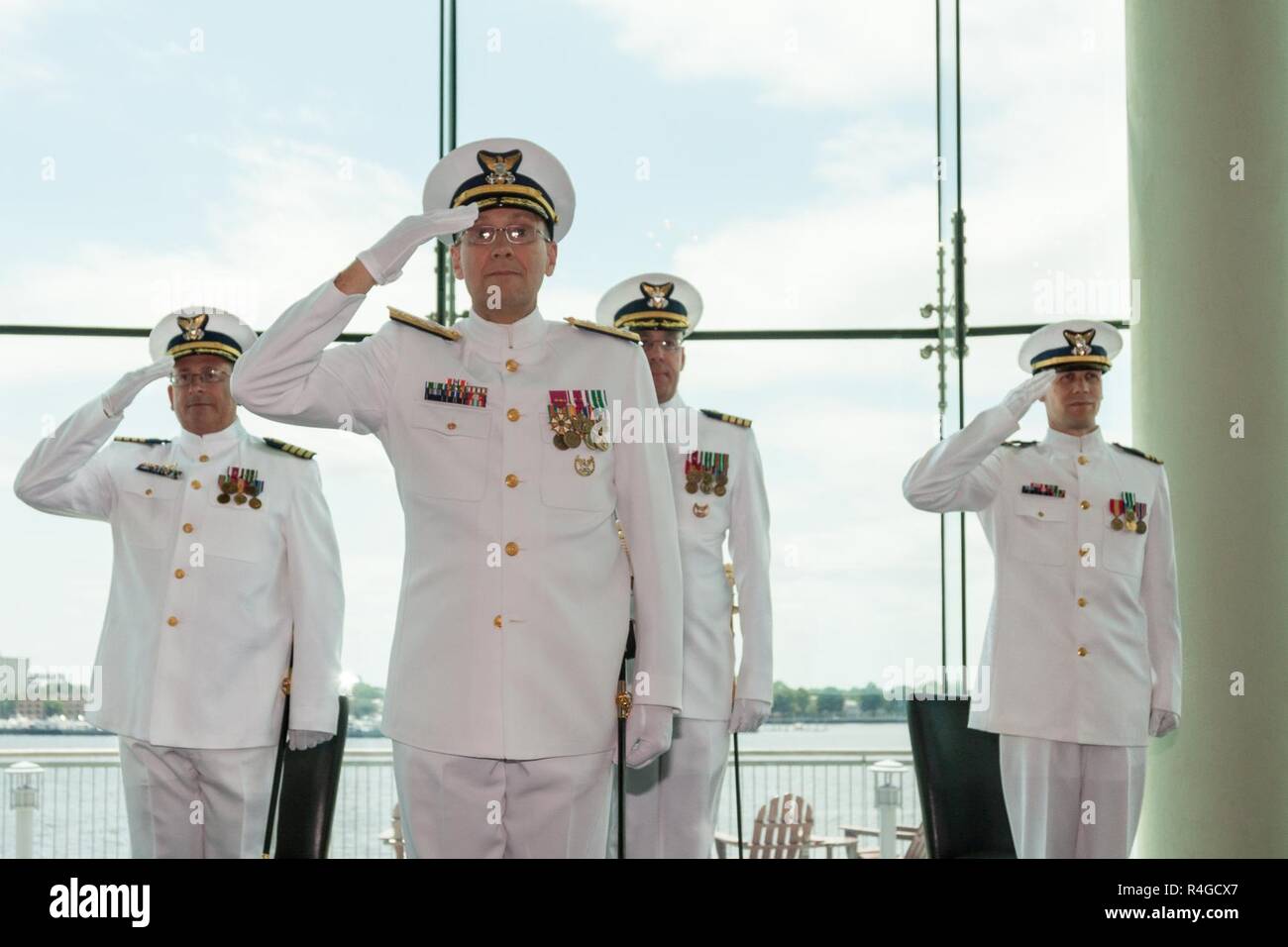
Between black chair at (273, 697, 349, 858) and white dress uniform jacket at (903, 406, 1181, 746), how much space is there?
1730 mm

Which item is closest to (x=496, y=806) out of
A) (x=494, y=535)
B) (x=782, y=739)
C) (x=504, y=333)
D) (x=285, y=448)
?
(x=494, y=535)

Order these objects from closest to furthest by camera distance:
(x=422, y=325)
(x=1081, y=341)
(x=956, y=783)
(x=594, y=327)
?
(x=422, y=325), (x=594, y=327), (x=956, y=783), (x=1081, y=341)

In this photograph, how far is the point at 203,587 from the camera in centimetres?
363

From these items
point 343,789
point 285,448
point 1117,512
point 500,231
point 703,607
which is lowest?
point 343,789

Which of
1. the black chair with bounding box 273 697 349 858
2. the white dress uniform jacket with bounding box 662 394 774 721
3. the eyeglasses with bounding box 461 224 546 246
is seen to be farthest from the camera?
the white dress uniform jacket with bounding box 662 394 774 721

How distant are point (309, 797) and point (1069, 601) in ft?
6.99

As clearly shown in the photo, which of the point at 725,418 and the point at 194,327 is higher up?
the point at 194,327

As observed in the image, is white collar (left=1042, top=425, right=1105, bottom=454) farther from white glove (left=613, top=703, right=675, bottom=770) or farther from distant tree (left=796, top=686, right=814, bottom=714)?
white glove (left=613, top=703, right=675, bottom=770)

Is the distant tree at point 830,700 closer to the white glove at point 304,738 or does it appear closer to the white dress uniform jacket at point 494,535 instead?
the white glove at point 304,738

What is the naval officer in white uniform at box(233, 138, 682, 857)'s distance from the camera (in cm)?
238

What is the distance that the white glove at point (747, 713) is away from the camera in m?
3.80

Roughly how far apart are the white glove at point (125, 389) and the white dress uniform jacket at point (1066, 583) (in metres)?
2.07

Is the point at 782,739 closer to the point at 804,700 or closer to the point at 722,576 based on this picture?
the point at 804,700

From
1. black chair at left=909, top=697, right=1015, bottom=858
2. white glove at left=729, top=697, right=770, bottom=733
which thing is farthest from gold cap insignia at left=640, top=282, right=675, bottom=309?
black chair at left=909, top=697, right=1015, bottom=858
